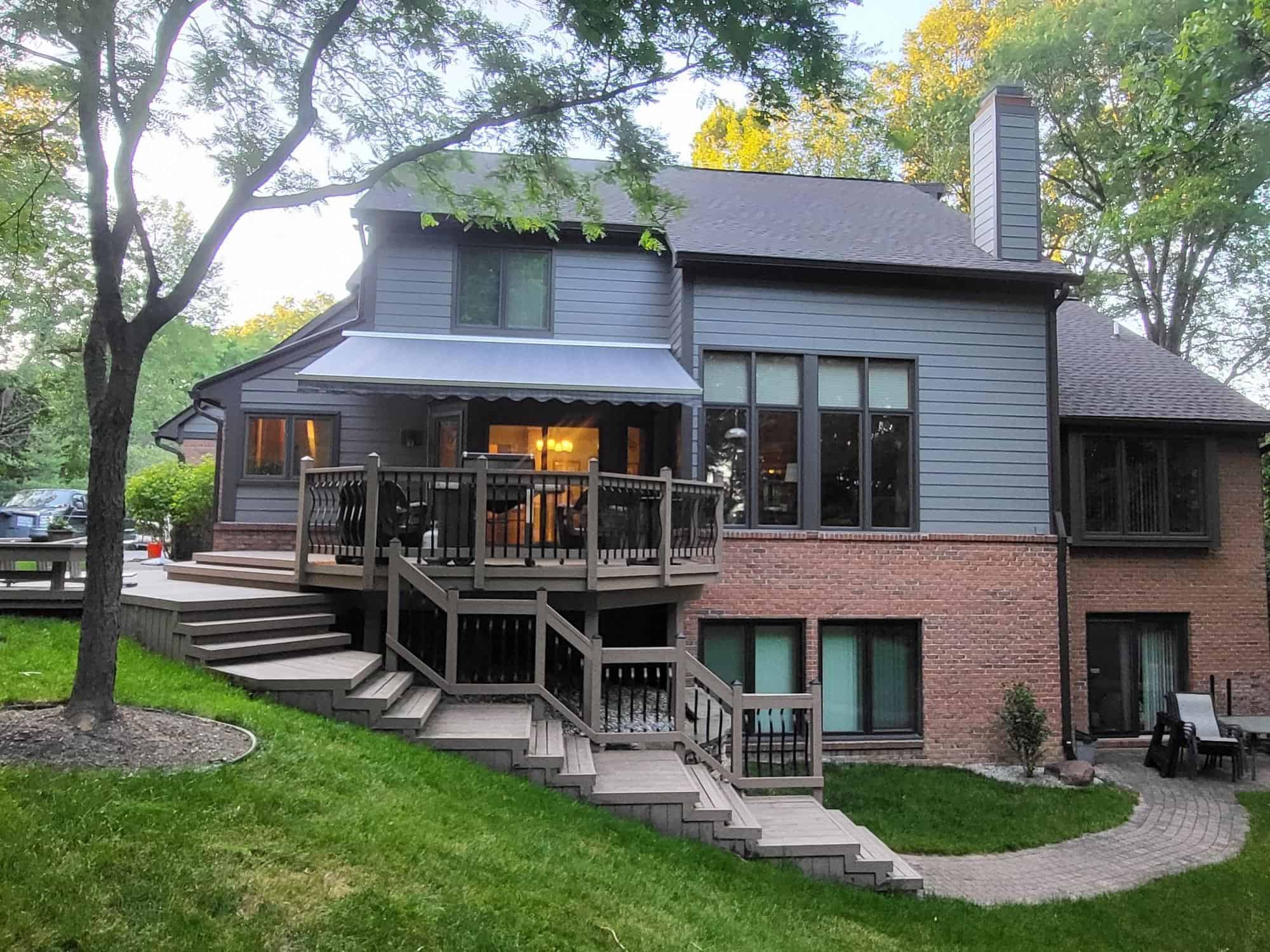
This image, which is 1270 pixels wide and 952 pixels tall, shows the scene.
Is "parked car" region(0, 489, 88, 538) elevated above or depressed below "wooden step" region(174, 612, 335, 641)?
above

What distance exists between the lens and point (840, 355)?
11602 mm

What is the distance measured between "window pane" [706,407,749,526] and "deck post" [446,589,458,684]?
445 centimetres

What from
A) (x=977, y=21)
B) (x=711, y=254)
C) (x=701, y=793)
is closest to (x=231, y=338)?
(x=977, y=21)

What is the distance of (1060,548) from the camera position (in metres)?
11.6

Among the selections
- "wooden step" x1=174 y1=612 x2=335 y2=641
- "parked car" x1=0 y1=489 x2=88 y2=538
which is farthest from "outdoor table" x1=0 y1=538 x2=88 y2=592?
"parked car" x1=0 y1=489 x2=88 y2=538

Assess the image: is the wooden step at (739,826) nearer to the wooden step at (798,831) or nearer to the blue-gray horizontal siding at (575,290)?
the wooden step at (798,831)

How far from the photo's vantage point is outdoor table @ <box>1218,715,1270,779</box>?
11625 millimetres

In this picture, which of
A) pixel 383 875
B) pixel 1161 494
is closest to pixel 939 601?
pixel 1161 494

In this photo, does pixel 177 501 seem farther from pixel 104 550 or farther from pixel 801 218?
pixel 801 218

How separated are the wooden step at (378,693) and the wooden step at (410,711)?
0.06 metres

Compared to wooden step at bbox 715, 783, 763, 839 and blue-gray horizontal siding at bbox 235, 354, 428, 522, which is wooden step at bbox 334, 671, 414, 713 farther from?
blue-gray horizontal siding at bbox 235, 354, 428, 522

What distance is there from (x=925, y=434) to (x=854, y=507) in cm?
144

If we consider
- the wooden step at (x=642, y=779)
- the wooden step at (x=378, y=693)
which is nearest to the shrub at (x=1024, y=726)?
the wooden step at (x=642, y=779)

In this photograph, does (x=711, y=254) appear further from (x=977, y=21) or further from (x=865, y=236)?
(x=977, y=21)
